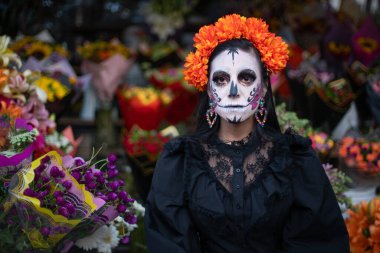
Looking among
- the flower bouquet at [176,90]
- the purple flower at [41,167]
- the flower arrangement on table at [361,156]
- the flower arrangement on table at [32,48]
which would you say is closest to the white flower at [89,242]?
the purple flower at [41,167]

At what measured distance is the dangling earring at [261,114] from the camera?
9.12 feet

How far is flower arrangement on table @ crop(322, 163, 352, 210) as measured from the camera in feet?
11.6

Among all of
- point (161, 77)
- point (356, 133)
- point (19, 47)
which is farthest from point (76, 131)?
point (356, 133)

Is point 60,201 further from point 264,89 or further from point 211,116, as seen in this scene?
point 264,89

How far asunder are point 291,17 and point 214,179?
519 cm

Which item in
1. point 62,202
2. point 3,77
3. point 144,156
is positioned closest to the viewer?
point 62,202

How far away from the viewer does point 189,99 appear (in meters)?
6.79

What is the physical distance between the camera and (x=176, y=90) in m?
6.65

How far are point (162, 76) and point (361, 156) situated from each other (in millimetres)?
3175

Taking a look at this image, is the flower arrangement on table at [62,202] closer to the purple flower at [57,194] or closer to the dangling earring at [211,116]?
the purple flower at [57,194]

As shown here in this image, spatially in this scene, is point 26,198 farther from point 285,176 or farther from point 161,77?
point 161,77

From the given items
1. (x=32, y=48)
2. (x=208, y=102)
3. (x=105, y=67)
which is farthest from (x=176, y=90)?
(x=208, y=102)

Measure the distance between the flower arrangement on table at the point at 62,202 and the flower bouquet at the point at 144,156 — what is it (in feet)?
4.56

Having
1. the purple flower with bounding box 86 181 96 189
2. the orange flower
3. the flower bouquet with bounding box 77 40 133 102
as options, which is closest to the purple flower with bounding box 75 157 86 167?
the purple flower with bounding box 86 181 96 189
